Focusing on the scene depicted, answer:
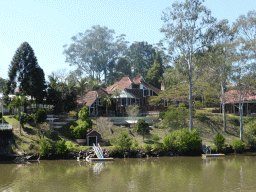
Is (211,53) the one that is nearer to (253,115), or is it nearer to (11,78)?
(253,115)

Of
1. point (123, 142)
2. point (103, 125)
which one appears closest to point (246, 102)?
point (103, 125)

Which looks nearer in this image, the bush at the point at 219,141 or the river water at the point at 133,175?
the river water at the point at 133,175

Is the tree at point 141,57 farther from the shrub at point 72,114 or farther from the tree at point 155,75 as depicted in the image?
the shrub at point 72,114

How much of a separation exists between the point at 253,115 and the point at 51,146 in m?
36.9

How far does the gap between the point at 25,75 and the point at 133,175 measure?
90.2 ft

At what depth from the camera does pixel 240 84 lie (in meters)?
42.8

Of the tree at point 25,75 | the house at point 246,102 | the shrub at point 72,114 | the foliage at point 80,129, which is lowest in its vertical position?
the foliage at point 80,129

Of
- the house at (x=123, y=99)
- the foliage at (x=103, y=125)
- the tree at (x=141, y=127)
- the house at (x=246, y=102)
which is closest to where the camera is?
the tree at (x=141, y=127)

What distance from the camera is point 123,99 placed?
53.1m

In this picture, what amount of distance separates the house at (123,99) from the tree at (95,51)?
25314 millimetres

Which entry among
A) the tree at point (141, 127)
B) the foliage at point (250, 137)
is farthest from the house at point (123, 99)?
the foliage at point (250, 137)

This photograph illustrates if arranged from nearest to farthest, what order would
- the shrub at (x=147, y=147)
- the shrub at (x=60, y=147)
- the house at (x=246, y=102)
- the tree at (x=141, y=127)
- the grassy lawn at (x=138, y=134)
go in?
the shrub at (x=60, y=147) < the grassy lawn at (x=138, y=134) < the shrub at (x=147, y=147) < the tree at (x=141, y=127) < the house at (x=246, y=102)

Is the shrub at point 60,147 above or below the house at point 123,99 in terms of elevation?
below

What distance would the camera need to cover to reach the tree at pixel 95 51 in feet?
272
